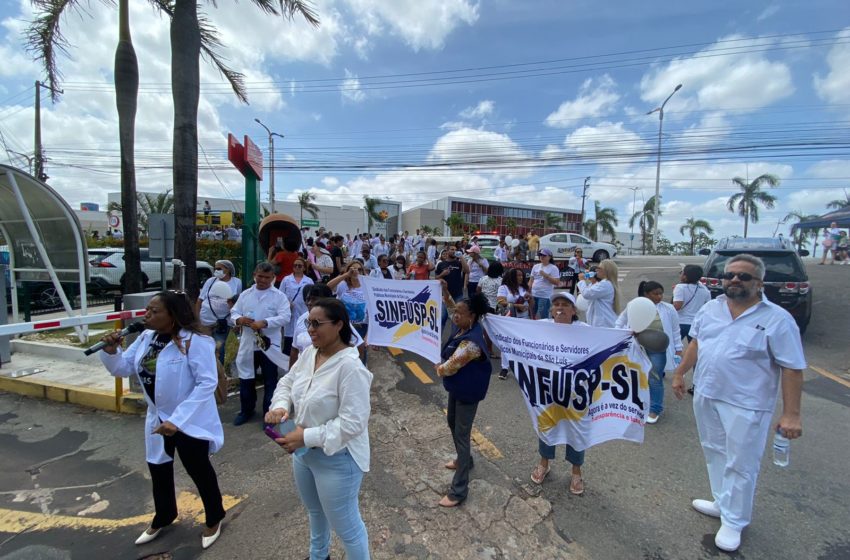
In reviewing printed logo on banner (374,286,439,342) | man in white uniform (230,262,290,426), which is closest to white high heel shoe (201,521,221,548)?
man in white uniform (230,262,290,426)

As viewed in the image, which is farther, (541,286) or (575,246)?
(575,246)

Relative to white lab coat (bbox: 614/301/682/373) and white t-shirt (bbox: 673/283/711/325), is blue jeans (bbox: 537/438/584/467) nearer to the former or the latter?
white lab coat (bbox: 614/301/682/373)

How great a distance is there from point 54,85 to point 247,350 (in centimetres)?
861

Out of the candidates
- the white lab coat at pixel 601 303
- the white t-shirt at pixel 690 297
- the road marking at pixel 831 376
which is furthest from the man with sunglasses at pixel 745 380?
the road marking at pixel 831 376

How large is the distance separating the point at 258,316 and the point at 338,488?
2.83 meters

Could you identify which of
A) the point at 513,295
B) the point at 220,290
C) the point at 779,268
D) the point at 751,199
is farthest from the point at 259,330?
the point at 751,199

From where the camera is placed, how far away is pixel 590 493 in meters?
3.25

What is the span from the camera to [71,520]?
302 cm

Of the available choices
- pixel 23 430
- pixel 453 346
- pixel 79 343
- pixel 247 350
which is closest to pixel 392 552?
pixel 453 346

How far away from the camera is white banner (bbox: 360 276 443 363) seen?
17.2ft

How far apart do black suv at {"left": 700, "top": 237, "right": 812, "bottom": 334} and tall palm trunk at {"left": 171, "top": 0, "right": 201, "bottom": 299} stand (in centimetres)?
956

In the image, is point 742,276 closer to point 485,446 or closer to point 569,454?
point 569,454

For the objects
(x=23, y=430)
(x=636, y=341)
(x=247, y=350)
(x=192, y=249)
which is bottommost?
(x=23, y=430)

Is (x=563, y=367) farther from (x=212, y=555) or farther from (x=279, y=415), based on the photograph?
(x=212, y=555)
